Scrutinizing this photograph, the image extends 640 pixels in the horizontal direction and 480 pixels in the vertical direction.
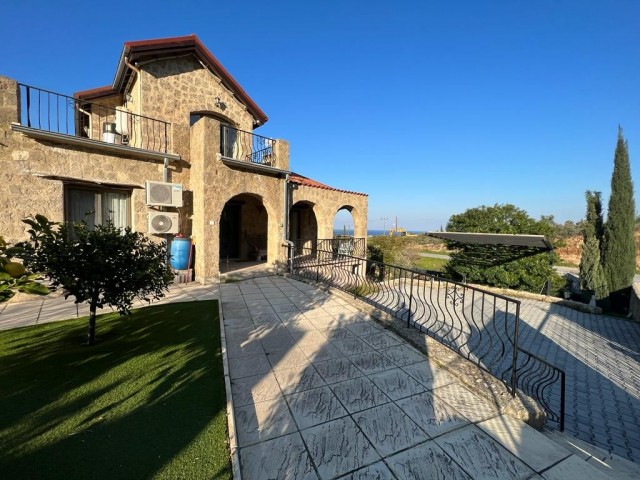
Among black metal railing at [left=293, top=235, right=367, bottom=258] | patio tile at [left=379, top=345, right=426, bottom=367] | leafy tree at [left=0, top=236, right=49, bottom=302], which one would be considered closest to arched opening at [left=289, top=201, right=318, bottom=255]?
black metal railing at [left=293, top=235, right=367, bottom=258]

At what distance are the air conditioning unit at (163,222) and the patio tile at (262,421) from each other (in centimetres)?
665

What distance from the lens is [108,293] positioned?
3818 mm

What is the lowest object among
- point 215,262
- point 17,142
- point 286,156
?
point 215,262

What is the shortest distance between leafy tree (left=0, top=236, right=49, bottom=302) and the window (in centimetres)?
648

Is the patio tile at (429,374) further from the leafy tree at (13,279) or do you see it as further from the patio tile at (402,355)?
the leafy tree at (13,279)

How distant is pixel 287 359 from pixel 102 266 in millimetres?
2817

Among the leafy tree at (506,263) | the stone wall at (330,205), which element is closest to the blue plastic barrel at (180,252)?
the stone wall at (330,205)

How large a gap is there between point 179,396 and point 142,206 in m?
6.69

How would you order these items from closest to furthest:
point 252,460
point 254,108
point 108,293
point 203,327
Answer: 1. point 252,460
2. point 108,293
3. point 203,327
4. point 254,108

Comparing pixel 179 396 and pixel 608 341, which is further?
pixel 608 341

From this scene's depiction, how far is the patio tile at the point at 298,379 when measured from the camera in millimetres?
3357

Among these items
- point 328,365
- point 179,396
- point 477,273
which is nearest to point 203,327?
point 179,396

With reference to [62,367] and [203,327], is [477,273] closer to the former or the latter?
[203,327]

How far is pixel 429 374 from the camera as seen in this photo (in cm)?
375
